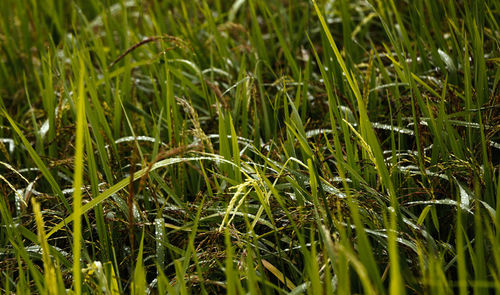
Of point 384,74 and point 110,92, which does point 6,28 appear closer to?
point 110,92

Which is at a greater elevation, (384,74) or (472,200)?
(384,74)

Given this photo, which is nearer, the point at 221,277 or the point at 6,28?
the point at 221,277

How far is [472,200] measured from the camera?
1.09 meters

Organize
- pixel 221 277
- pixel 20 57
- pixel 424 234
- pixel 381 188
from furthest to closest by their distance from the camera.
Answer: pixel 20 57, pixel 381 188, pixel 221 277, pixel 424 234

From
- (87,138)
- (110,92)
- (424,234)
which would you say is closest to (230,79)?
(110,92)

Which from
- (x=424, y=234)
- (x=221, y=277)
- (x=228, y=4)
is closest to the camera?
(x=424, y=234)

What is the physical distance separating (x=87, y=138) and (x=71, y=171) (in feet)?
1.41

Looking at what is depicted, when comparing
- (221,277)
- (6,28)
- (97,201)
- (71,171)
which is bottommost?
(221,277)

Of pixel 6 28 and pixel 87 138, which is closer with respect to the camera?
pixel 87 138

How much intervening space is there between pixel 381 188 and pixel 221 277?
1.35 ft

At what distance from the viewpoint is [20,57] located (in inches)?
86.8

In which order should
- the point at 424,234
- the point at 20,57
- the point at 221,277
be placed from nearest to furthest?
the point at 424,234
the point at 221,277
the point at 20,57

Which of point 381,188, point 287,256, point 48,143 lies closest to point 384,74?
point 381,188

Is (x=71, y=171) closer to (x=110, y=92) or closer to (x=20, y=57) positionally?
(x=110, y=92)
